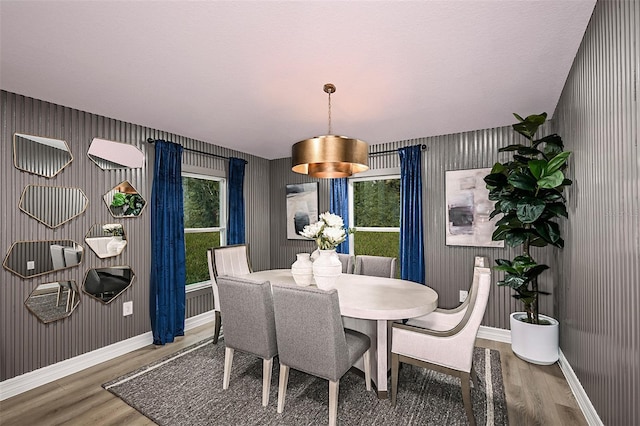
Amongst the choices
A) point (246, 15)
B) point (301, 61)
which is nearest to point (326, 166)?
Result: point (301, 61)

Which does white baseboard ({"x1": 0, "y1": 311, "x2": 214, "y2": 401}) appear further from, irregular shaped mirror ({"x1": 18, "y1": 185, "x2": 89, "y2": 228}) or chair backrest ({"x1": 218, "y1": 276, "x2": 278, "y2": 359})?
chair backrest ({"x1": 218, "y1": 276, "x2": 278, "y2": 359})

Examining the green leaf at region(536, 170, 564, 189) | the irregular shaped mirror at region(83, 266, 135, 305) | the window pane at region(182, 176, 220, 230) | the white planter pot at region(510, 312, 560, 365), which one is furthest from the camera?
the window pane at region(182, 176, 220, 230)

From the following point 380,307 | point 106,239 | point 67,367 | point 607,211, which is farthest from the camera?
point 106,239

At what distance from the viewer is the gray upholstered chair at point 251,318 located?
7.25ft

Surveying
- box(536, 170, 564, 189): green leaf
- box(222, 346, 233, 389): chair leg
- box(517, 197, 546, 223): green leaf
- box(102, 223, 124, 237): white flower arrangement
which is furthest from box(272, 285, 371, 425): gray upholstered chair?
box(102, 223, 124, 237): white flower arrangement

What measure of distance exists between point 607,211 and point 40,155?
4.20 metres

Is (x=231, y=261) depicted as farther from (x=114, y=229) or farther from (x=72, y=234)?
(x=72, y=234)

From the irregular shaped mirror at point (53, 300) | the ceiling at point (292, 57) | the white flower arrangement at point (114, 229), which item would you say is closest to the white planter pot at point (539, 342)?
the ceiling at point (292, 57)

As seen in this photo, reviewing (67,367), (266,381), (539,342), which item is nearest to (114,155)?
(67,367)

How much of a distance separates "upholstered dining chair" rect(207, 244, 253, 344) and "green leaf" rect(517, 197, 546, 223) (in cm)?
275

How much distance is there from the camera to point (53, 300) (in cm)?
281

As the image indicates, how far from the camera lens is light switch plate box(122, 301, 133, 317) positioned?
333cm

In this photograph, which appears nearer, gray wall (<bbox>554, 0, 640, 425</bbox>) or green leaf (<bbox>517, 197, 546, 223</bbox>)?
gray wall (<bbox>554, 0, 640, 425</bbox>)

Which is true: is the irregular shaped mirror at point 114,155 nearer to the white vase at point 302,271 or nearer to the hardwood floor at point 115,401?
the hardwood floor at point 115,401
